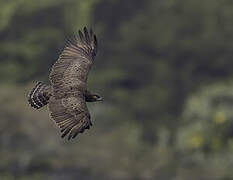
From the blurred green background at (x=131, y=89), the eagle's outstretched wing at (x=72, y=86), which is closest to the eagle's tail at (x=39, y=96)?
the eagle's outstretched wing at (x=72, y=86)

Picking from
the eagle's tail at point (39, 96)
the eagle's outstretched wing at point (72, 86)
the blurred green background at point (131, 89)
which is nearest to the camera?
the eagle's outstretched wing at point (72, 86)

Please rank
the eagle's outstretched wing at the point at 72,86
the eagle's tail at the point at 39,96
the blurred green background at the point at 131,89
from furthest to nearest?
the blurred green background at the point at 131,89
the eagle's tail at the point at 39,96
the eagle's outstretched wing at the point at 72,86

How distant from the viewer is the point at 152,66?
41094 millimetres

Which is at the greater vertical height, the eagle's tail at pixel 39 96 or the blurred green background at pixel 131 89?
the blurred green background at pixel 131 89

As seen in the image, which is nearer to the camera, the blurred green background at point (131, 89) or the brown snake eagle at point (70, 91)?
the brown snake eagle at point (70, 91)

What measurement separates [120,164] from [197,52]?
14.5 meters

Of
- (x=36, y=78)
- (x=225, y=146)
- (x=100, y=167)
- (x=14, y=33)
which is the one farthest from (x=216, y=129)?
(x=14, y=33)

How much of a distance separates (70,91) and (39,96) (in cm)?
48

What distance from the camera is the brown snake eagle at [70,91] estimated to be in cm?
1209

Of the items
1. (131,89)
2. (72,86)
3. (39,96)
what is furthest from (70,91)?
(131,89)

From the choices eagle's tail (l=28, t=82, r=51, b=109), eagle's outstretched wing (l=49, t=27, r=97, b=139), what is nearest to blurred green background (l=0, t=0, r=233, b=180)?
eagle's outstretched wing (l=49, t=27, r=97, b=139)

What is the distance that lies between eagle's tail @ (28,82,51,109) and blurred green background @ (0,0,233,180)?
13347 millimetres

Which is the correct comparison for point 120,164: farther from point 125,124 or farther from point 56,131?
point 125,124

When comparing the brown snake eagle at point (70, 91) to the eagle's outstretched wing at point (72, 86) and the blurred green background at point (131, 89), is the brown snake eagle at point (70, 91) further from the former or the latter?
the blurred green background at point (131, 89)
